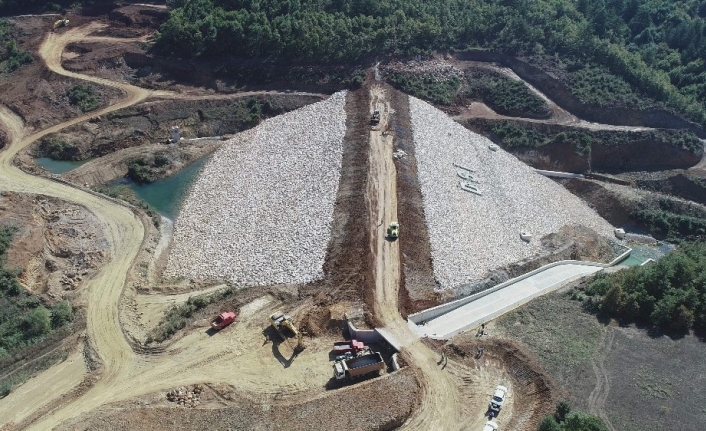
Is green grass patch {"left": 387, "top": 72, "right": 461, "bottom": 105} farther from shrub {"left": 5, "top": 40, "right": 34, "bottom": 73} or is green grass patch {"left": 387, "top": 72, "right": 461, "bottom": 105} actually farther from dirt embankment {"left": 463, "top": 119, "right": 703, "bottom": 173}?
shrub {"left": 5, "top": 40, "right": 34, "bottom": 73}

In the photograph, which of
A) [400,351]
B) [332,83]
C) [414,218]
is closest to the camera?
[400,351]

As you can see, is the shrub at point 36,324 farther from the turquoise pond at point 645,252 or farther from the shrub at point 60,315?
the turquoise pond at point 645,252

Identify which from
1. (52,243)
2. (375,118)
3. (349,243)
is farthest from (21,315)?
(375,118)

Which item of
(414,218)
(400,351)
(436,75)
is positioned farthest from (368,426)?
(436,75)

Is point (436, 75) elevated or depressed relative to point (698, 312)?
elevated

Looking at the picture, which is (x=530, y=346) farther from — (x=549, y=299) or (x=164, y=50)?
(x=164, y=50)

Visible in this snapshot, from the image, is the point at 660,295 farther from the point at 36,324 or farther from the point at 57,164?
the point at 57,164
